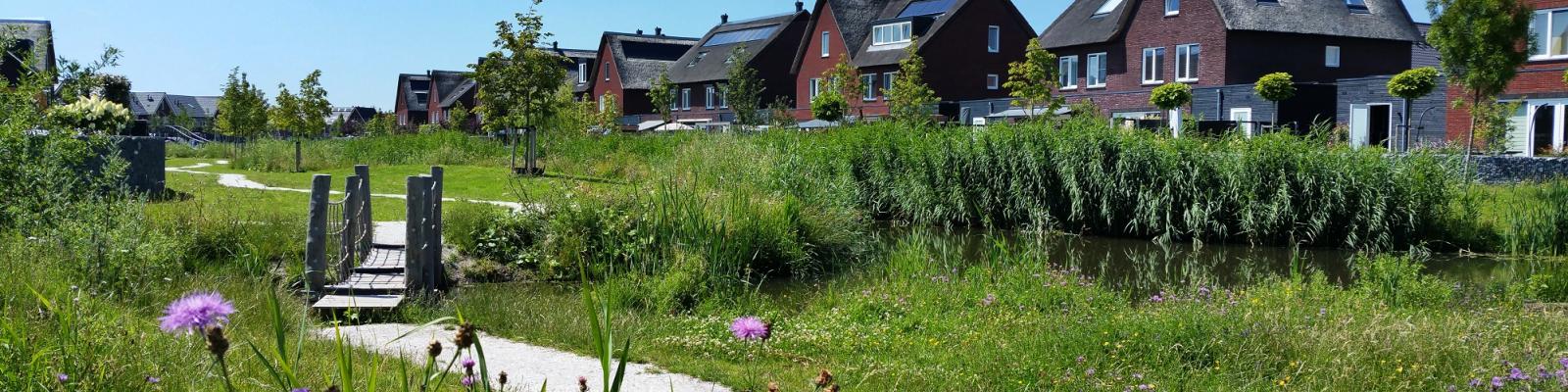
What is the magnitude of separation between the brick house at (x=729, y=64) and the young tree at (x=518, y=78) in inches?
1043

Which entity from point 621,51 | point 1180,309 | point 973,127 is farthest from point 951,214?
point 621,51

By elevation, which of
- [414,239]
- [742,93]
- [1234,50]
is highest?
[1234,50]

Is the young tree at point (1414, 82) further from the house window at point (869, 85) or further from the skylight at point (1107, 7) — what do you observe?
the house window at point (869, 85)

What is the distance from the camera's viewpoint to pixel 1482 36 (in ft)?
70.6

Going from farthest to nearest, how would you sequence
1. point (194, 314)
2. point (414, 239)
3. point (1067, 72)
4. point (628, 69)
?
point (628, 69)
point (1067, 72)
point (414, 239)
point (194, 314)

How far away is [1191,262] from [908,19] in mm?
33736

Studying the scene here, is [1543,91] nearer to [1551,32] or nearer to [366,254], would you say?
[1551,32]

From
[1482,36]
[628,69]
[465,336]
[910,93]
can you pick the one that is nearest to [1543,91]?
[1482,36]

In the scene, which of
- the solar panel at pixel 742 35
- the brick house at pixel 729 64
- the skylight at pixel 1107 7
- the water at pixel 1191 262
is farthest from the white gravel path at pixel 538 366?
the solar panel at pixel 742 35

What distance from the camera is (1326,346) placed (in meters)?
5.95

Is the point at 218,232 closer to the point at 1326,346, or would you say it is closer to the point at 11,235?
the point at 11,235

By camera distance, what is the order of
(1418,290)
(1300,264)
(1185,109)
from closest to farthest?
(1418,290) < (1300,264) < (1185,109)

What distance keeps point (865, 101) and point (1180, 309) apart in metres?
41.3

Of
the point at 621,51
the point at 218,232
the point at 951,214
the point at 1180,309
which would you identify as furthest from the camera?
the point at 621,51
